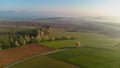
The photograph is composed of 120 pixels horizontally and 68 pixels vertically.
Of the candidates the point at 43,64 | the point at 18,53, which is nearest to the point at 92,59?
the point at 43,64

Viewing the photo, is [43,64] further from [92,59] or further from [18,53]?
[18,53]

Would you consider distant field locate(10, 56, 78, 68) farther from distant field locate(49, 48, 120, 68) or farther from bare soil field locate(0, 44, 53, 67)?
bare soil field locate(0, 44, 53, 67)

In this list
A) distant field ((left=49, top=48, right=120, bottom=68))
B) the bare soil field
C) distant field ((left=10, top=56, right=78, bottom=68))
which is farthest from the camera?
the bare soil field

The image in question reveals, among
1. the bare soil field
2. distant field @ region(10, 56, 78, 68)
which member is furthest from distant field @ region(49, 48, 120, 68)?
the bare soil field

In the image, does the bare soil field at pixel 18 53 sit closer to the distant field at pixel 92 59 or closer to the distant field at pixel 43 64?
the distant field at pixel 43 64

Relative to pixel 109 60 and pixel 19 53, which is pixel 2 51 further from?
pixel 109 60

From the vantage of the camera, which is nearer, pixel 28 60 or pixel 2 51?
pixel 28 60

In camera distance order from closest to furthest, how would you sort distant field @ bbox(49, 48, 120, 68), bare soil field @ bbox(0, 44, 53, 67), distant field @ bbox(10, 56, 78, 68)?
distant field @ bbox(10, 56, 78, 68) → distant field @ bbox(49, 48, 120, 68) → bare soil field @ bbox(0, 44, 53, 67)

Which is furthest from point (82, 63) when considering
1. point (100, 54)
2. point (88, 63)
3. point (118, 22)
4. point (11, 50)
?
point (118, 22)
